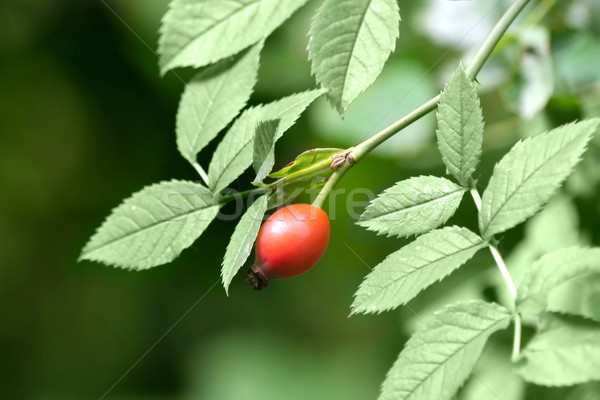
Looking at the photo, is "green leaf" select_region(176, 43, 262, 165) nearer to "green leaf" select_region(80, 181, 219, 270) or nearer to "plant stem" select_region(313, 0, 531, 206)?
"green leaf" select_region(80, 181, 219, 270)

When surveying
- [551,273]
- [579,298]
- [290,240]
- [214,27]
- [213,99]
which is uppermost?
[214,27]

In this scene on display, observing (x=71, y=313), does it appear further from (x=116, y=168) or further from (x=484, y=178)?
(x=484, y=178)

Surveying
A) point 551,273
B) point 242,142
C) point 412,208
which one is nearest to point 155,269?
point 242,142

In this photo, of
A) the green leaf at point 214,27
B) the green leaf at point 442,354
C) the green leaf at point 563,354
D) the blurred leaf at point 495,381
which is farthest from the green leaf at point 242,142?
the blurred leaf at point 495,381

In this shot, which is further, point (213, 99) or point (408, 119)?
point (213, 99)

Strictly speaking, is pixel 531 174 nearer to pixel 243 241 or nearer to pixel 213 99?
pixel 243 241
